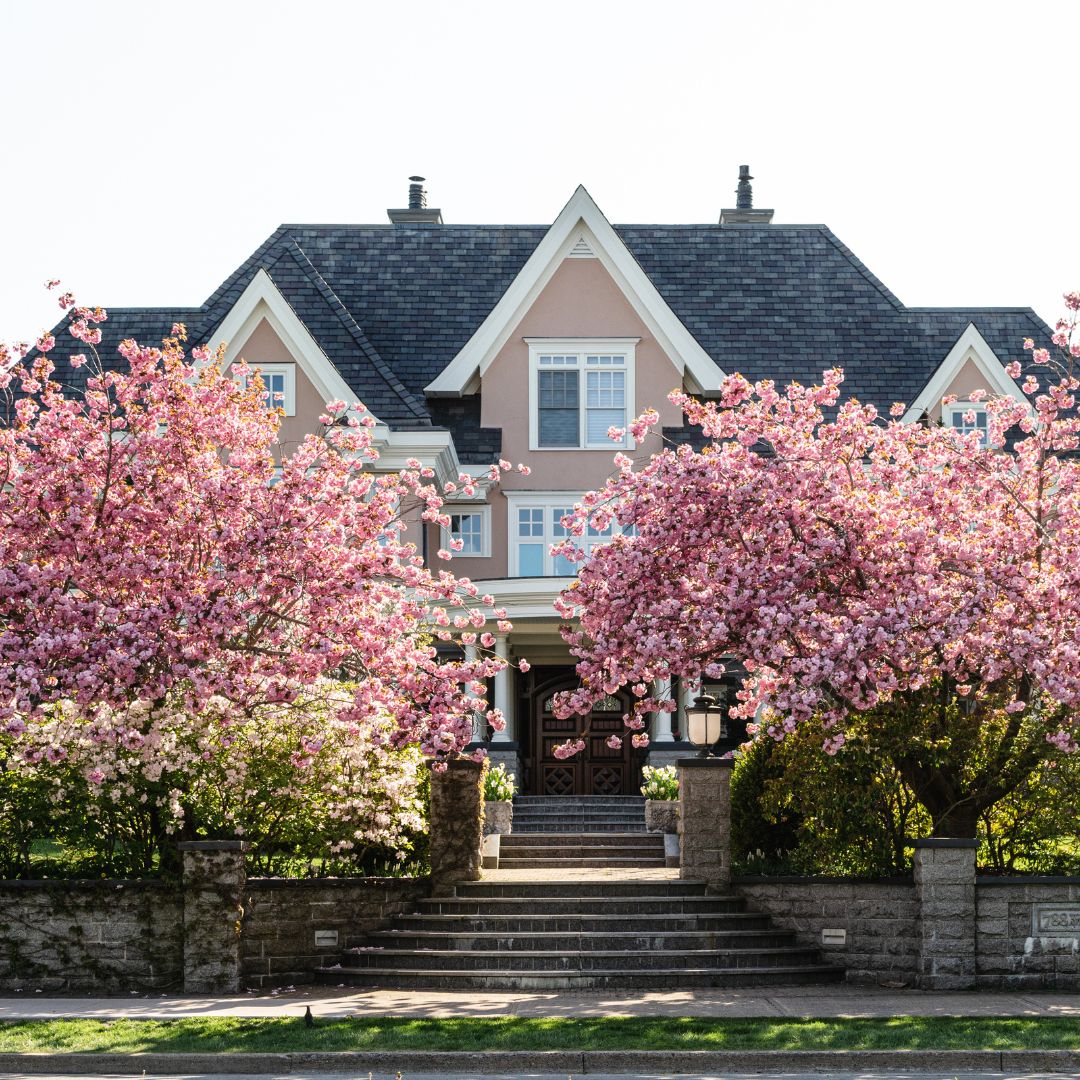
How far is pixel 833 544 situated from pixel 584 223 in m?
15.4

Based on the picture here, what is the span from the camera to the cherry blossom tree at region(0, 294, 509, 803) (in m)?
13.6

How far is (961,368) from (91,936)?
19660 millimetres

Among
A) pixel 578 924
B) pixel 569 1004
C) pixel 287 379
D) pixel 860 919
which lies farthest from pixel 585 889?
pixel 287 379

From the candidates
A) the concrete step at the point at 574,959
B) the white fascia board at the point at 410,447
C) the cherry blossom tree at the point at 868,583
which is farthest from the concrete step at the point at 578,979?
the white fascia board at the point at 410,447

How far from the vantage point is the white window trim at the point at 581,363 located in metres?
28.6

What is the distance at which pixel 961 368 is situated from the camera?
2839cm

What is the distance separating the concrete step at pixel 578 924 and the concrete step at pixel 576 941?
184mm

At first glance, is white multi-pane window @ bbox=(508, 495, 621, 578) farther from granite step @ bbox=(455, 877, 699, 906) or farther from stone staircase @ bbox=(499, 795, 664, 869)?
granite step @ bbox=(455, 877, 699, 906)

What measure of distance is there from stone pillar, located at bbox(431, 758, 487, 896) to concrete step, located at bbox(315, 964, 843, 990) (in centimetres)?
221

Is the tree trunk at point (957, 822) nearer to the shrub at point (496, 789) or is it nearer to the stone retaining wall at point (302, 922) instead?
the stone retaining wall at point (302, 922)

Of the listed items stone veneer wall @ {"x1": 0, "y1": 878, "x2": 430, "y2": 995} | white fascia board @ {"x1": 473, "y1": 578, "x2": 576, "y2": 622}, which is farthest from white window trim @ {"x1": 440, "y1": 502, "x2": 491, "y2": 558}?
stone veneer wall @ {"x1": 0, "y1": 878, "x2": 430, "y2": 995}

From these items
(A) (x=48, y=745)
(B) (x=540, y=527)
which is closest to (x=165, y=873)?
(A) (x=48, y=745)

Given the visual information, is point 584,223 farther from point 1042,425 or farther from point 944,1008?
point 944,1008

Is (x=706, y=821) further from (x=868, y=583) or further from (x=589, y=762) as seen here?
(x=589, y=762)
